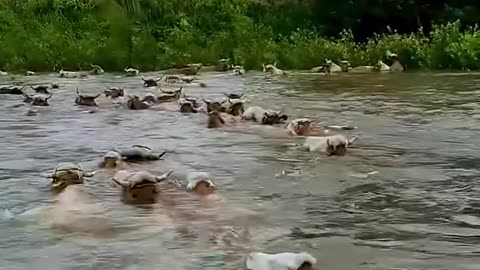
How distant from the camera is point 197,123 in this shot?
9609 mm

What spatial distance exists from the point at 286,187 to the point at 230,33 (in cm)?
1873

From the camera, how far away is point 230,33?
79.5 ft

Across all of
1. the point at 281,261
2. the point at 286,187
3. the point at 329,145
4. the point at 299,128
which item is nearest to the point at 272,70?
the point at 299,128

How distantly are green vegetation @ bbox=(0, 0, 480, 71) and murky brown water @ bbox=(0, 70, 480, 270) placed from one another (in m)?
9.71

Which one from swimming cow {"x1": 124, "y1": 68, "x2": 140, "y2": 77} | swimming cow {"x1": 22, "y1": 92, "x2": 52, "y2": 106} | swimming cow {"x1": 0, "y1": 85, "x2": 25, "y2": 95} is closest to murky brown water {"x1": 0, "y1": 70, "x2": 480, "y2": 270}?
swimming cow {"x1": 22, "y1": 92, "x2": 52, "y2": 106}

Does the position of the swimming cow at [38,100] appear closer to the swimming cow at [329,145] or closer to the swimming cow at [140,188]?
the swimming cow at [329,145]

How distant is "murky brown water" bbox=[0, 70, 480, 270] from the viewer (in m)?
4.16

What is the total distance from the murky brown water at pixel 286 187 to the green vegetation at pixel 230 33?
971 cm

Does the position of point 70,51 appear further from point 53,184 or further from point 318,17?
point 53,184

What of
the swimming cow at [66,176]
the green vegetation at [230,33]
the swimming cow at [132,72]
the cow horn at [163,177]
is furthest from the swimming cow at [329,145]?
the green vegetation at [230,33]

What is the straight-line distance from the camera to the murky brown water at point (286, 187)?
Result: 4.16m

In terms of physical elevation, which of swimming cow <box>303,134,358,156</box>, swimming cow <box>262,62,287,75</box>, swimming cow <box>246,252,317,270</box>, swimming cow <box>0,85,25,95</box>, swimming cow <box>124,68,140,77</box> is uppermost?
swimming cow <box>246,252,317,270</box>

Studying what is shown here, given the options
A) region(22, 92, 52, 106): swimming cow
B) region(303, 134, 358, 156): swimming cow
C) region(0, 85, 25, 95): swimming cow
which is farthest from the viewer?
region(0, 85, 25, 95): swimming cow

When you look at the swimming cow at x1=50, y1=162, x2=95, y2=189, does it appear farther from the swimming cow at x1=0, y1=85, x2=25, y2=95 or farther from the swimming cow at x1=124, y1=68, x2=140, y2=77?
the swimming cow at x1=124, y1=68, x2=140, y2=77
